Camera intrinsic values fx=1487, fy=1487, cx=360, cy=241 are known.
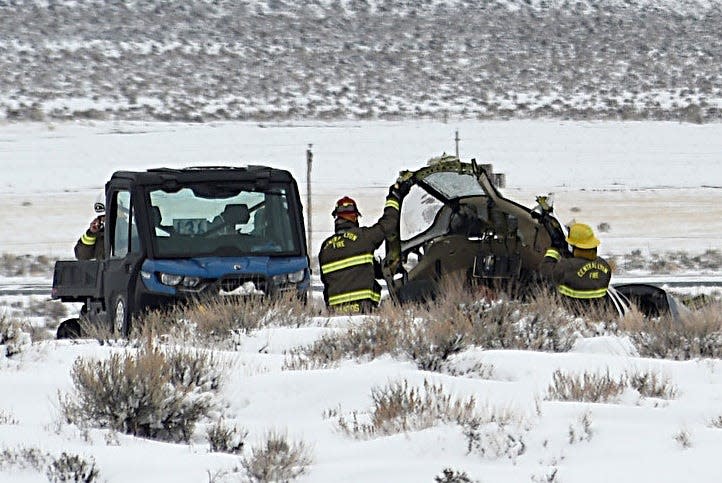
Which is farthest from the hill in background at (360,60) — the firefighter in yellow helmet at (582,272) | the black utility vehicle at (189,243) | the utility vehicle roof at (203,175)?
the firefighter in yellow helmet at (582,272)

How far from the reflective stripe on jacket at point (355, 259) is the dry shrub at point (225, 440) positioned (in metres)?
5.75

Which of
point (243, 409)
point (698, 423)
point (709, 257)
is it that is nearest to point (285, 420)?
point (243, 409)

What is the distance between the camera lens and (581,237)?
1244 cm

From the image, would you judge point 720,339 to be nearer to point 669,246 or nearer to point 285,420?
point 285,420

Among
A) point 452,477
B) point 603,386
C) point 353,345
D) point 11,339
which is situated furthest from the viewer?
point 11,339

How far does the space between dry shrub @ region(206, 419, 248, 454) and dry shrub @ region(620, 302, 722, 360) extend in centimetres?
367

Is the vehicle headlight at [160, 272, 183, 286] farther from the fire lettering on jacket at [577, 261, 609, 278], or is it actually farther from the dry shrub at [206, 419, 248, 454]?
the dry shrub at [206, 419, 248, 454]

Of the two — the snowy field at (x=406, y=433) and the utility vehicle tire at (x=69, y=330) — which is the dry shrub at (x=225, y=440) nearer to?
the snowy field at (x=406, y=433)

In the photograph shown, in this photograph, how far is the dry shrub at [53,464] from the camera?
635 cm

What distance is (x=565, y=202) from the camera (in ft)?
126

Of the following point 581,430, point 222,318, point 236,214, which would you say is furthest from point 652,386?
point 236,214

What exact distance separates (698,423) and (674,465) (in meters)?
0.95

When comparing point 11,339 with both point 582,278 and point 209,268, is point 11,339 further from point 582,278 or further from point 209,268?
point 582,278

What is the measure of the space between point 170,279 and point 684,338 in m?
4.95
